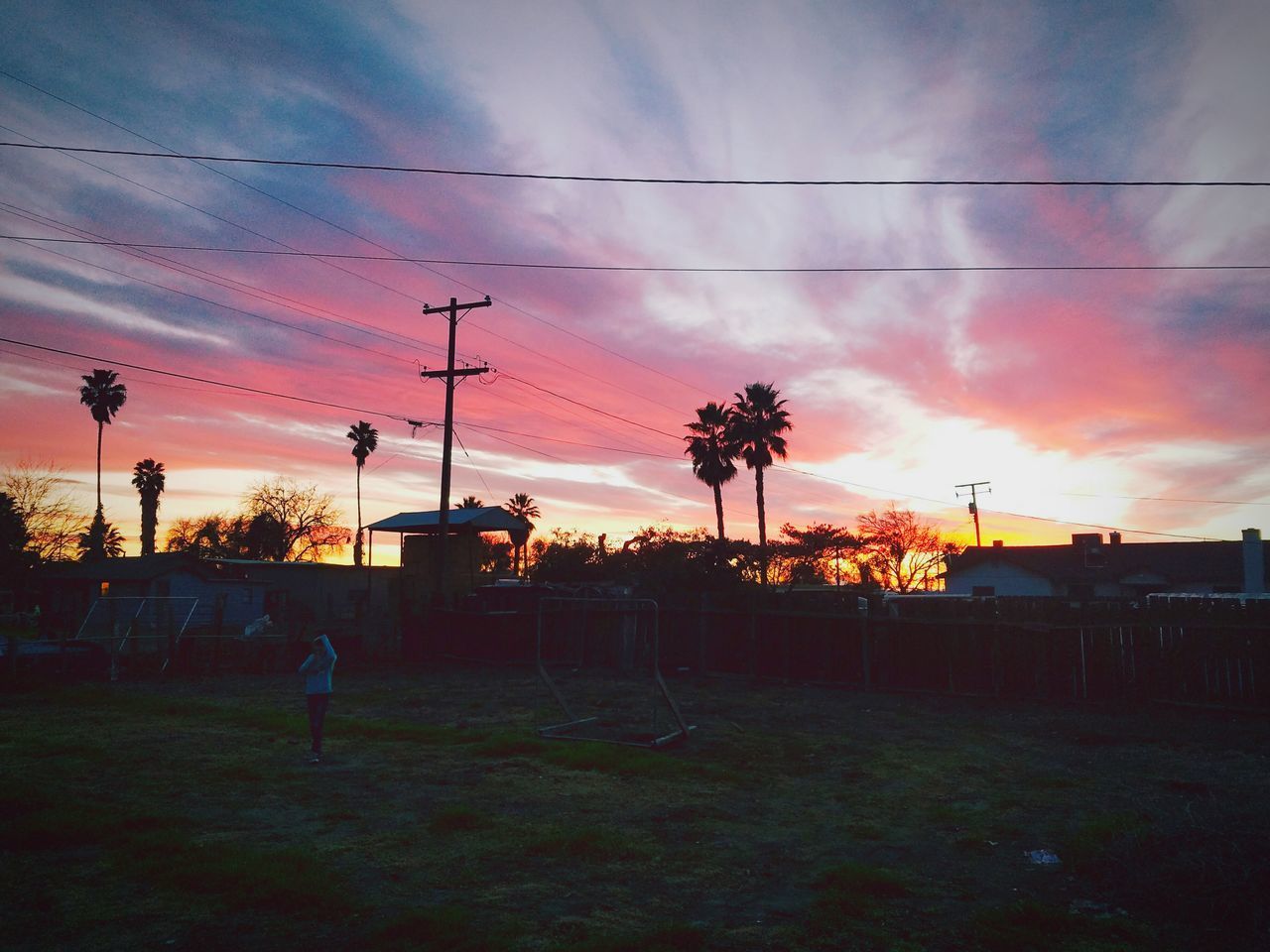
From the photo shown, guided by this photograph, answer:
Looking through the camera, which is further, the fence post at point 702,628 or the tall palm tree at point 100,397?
the tall palm tree at point 100,397

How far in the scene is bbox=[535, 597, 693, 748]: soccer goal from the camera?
42.0 ft

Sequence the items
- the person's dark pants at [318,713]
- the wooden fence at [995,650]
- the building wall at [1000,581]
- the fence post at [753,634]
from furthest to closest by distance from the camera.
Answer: the building wall at [1000,581]
the fence post at [753,634]
the wooden fence at [995,650]
the person's dark pants at [318,713]

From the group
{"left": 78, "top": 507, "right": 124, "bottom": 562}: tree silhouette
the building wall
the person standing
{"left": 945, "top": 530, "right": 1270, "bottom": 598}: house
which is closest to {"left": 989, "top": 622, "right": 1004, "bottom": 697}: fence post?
the person standing

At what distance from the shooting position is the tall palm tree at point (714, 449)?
4856cm

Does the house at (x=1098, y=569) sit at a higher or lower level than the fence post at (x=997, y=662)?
higher

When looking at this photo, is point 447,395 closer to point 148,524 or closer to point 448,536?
point 448,536

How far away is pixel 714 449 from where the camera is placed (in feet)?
161

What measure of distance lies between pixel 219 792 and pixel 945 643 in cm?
1425

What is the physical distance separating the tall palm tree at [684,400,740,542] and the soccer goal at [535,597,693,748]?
25390 mm

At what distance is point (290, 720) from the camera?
555 inches

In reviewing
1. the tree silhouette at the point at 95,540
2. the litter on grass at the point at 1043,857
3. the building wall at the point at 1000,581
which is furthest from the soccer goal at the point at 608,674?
the tree silhouette at the point at 95,540

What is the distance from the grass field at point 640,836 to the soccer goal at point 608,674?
83cm

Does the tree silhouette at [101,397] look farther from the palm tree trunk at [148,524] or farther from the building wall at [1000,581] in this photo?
the building wall at [1000,581]

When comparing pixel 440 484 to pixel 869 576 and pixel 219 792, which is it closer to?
pixel 219 792
